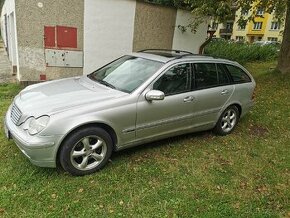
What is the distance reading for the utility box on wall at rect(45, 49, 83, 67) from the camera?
8797 millimetres

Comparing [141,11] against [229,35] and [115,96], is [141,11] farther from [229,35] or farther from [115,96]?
[229,35]

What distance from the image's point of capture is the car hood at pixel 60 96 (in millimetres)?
3732

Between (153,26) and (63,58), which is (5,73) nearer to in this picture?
(63,58)

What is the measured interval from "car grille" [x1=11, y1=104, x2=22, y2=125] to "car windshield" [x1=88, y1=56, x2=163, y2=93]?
4.30 ft

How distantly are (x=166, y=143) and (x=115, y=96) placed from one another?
1.53 m

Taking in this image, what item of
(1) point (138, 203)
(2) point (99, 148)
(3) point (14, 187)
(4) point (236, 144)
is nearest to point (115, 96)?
(2) point (99, 148)

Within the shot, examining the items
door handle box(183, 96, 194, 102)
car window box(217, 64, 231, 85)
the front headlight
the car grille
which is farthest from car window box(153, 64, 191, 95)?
the car grille

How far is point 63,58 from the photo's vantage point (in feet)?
29.6

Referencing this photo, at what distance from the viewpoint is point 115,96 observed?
4.10 meters

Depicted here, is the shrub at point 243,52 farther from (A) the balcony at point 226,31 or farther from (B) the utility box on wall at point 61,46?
(A) the balcony at point 226,31

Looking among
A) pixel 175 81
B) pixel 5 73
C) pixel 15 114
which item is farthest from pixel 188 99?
pixel 5 73

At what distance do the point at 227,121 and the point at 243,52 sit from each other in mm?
13582

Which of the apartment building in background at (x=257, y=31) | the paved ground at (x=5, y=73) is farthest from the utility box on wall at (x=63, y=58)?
the apartment building in background at (x=257, y=31)

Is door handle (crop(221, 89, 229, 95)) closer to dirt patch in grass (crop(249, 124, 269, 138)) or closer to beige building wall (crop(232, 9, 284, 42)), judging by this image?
dirt patch in grass (crop(249, 124, 269, 138))
